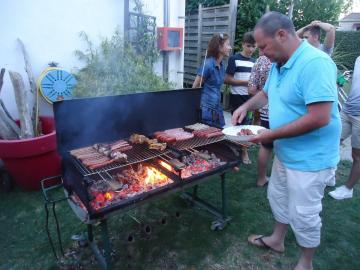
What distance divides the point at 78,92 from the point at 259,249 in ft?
11.7

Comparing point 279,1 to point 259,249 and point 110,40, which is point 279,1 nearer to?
point 110,40

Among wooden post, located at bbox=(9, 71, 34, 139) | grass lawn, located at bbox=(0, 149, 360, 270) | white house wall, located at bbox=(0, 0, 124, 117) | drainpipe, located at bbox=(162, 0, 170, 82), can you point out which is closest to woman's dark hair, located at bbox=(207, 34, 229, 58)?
drainpipe, located at bbox=(162, 0, 170, 82)

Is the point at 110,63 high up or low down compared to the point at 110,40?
down

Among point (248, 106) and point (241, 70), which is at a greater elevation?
point (241, 70)

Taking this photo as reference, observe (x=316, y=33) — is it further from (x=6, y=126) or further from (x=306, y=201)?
(x=6, y=126)

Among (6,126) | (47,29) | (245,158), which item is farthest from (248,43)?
(6,126)

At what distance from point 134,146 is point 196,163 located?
0.72 m

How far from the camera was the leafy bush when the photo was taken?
4809 mm

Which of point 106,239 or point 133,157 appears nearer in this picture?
point 106,239

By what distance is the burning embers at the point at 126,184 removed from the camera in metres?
2.51

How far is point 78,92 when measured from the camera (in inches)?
183

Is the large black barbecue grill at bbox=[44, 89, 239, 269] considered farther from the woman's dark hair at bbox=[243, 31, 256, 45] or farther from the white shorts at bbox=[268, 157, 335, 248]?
the woman's dark hair at bbox=[243, 31, 256, 45]

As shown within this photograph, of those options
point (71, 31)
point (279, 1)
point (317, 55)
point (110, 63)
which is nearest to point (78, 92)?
point (110, 63)

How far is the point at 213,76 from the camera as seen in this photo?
445 centimetres
